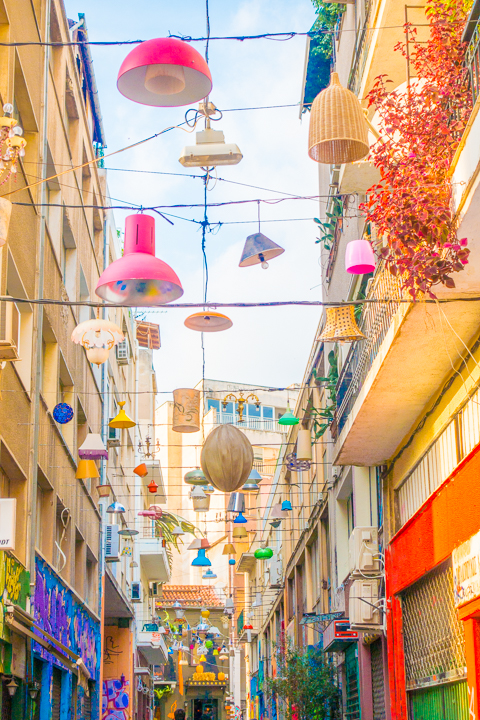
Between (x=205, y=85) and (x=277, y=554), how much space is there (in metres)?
28.9

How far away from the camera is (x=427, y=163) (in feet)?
25.9

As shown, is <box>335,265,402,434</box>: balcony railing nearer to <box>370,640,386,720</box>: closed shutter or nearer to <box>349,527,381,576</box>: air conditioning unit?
<box>349,527,381,576</box>: air conditioning unit

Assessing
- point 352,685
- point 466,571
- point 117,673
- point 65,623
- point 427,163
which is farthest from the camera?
point 117,673

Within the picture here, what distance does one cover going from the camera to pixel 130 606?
30.1 metres

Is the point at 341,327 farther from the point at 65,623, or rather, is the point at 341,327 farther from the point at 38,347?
the point at 65,623

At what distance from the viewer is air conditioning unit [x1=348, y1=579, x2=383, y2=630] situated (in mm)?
13609

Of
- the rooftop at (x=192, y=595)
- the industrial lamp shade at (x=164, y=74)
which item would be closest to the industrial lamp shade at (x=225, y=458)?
the industrial lamp shade at (x=164, y=74)

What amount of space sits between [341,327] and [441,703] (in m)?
4.73

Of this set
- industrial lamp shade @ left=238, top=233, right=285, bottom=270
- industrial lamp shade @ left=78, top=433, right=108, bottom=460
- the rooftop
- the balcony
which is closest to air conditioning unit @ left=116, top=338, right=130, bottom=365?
industrial lamp shade @ left=78, top=433, right=108, bottom=460

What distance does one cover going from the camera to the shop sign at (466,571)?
8242mm

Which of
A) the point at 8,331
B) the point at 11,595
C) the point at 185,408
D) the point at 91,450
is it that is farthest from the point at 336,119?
the point at 91,450

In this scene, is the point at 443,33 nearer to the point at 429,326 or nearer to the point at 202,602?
the point at 429,326

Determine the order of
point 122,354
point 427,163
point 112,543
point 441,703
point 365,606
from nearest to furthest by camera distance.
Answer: point 427,163, point 441,703, point 365,606, point 112,543, point 122,354

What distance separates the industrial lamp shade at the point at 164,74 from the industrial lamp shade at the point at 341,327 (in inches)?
170
